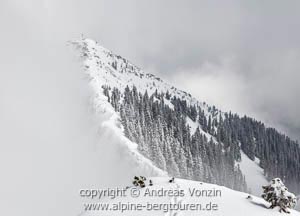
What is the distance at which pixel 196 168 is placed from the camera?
520 feet

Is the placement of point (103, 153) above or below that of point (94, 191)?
above

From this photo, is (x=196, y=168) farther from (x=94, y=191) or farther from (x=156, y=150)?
(x=94, y=191)

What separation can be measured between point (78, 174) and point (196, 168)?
156ft

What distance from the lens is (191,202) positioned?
80.1ft

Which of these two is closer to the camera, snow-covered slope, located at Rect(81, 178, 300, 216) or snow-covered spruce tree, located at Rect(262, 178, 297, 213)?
snow-covered slope, located at Rect(81, 178, 300, 216)

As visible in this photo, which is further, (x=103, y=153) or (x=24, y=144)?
(x=24, y=144)

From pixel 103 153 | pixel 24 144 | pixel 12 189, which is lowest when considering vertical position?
pixel 12 189

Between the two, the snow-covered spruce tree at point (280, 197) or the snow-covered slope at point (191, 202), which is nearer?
the snow-covered slope at point (191, 202)

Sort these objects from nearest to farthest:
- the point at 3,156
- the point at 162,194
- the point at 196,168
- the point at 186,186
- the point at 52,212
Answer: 1. the point at 162,194
2. the point at 186,186
3. the point at 52,212
4. the point at 196,168
5. the point at 3,156

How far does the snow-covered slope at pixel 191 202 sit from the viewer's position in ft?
76.7

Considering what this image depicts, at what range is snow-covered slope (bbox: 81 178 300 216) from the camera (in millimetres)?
23375

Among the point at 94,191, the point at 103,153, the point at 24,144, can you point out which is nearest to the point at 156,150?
the point at 103,153

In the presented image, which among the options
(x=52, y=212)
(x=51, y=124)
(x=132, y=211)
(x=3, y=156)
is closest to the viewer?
(x=132, y=211)

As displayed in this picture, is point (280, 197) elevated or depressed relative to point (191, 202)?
elevated
